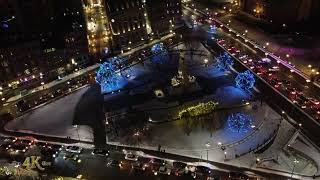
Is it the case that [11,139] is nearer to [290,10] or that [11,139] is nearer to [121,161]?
[121,161]

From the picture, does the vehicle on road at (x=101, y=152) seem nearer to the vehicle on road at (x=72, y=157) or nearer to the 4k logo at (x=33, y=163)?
the vehicle on road at (x=72, y=157)

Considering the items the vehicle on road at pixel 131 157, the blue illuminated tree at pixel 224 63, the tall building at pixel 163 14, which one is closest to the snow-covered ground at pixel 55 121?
the vehicle on road at pixel 131 157

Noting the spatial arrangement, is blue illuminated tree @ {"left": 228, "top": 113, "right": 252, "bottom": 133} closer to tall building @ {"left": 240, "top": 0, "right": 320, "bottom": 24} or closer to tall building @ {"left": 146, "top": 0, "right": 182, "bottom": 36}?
tall building @ {"left": 146, "top": 0, "right": 182, "bottom": 36}

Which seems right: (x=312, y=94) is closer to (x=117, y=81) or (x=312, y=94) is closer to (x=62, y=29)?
(x=117, y=81)

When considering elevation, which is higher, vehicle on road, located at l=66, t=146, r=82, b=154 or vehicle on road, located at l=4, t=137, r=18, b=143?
vehicle on road, located at l=4, t=137, r=18, b=143

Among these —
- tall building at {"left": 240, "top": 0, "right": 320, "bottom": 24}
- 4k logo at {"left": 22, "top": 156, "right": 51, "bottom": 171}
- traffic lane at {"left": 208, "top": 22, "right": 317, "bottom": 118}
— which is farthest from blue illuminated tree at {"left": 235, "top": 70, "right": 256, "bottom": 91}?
tall building at {"left": 240, "top": 0, "right": 320, "bottom": 24}

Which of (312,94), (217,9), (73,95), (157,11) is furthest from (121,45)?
(312,94)
